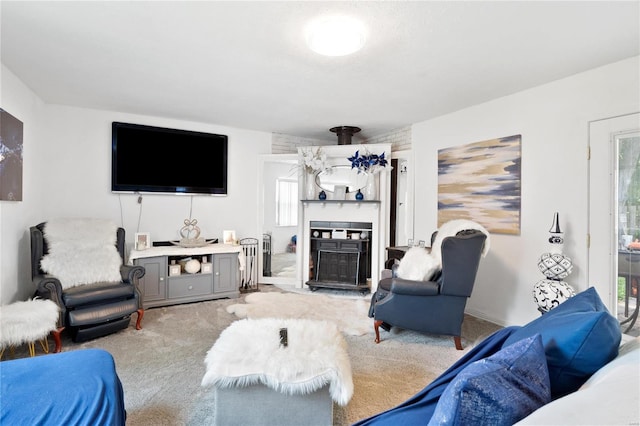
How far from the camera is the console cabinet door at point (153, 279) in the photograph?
3.59 m

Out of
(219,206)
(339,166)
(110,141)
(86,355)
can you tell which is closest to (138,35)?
(86,355)

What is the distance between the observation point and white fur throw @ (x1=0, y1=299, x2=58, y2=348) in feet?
6.90

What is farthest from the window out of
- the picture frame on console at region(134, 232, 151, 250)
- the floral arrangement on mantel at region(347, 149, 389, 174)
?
the picture frame on console at region(134, 232, 151, 250)

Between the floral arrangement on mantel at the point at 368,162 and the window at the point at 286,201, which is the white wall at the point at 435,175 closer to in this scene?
the floral arrangement on mantel at the point at 368,162

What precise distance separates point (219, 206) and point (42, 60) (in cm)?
251

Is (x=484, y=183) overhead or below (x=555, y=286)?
overhead

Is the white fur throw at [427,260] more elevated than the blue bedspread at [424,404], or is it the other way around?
the white fur throw at [427,260]

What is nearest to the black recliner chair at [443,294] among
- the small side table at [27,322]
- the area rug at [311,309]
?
the area rug at [311,309]

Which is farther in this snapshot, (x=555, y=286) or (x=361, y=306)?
(x=361, y=306)

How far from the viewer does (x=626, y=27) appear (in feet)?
6.59

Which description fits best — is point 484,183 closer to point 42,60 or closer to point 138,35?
point 138,35

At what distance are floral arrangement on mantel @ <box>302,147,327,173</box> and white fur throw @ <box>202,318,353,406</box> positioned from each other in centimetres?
317

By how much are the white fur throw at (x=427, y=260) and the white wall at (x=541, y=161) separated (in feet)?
2.38

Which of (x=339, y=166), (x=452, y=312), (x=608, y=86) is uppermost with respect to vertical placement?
(x=608, y=86)
